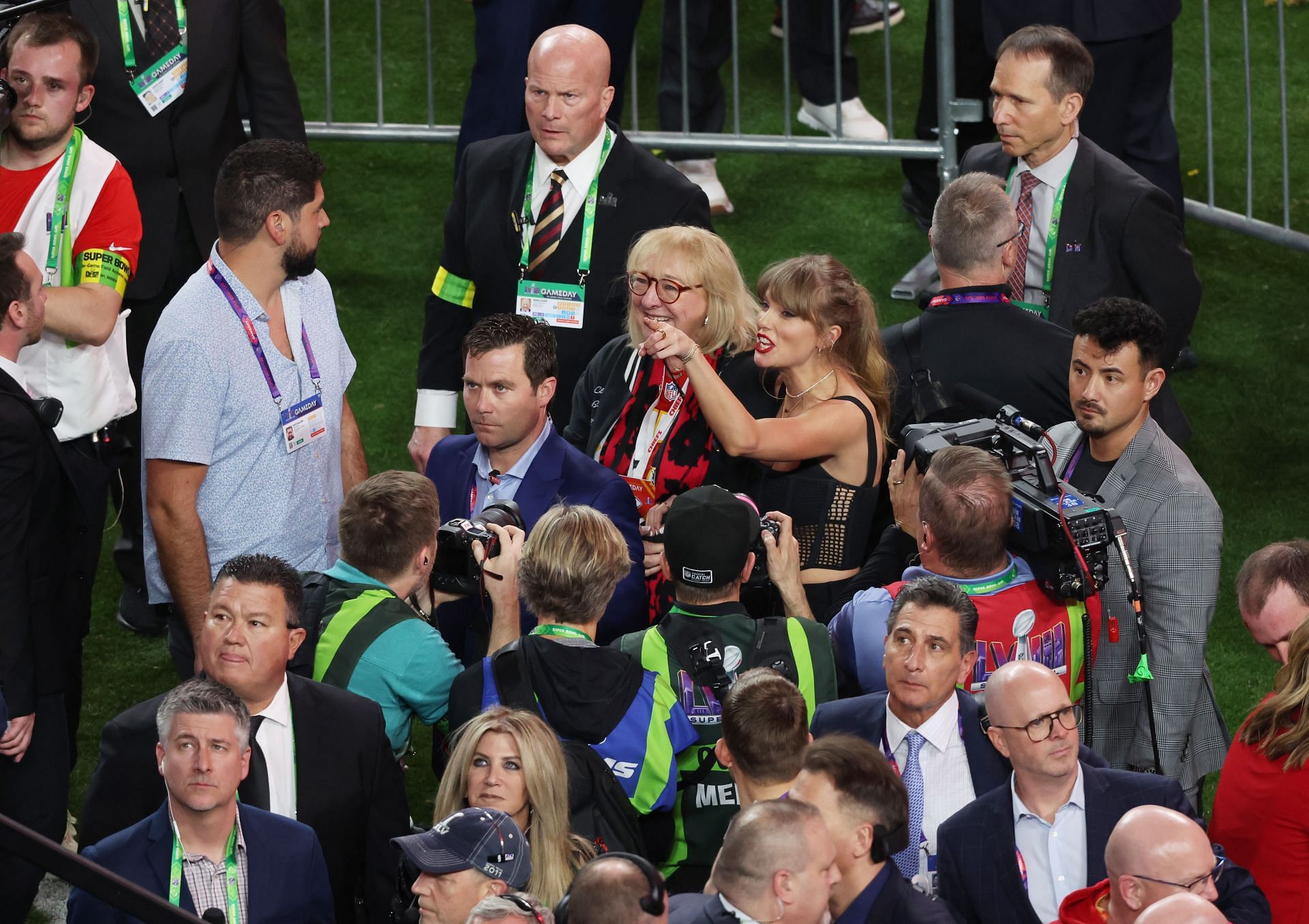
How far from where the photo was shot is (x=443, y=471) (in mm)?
4422

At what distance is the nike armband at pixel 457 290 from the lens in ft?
16.9

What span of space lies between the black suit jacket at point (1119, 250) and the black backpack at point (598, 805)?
89.8 inches

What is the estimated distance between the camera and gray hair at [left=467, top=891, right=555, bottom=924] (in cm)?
270

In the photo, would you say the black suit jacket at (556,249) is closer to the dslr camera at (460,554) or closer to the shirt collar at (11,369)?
the dslr camera at (460,554)

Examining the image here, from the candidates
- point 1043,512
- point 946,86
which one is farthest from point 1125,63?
point 1043,512

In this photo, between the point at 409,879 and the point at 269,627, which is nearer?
the point at 409,879

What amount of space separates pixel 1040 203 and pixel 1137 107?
152 centimetres

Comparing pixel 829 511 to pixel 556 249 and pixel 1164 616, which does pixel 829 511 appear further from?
Answer: pixel 556 249

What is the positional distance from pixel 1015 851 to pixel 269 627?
5.08 feet

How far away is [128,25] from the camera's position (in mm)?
5371

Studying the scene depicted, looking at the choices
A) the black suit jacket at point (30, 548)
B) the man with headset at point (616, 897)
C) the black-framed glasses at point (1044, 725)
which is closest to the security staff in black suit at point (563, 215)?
the black suit jacket at point (30, 548)

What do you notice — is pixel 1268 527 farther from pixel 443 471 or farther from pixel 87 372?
pixel 87 372

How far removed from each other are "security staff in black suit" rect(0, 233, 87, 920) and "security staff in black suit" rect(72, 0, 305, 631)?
1353mm

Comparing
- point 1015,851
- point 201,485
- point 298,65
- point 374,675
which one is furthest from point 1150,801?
point 298,65
